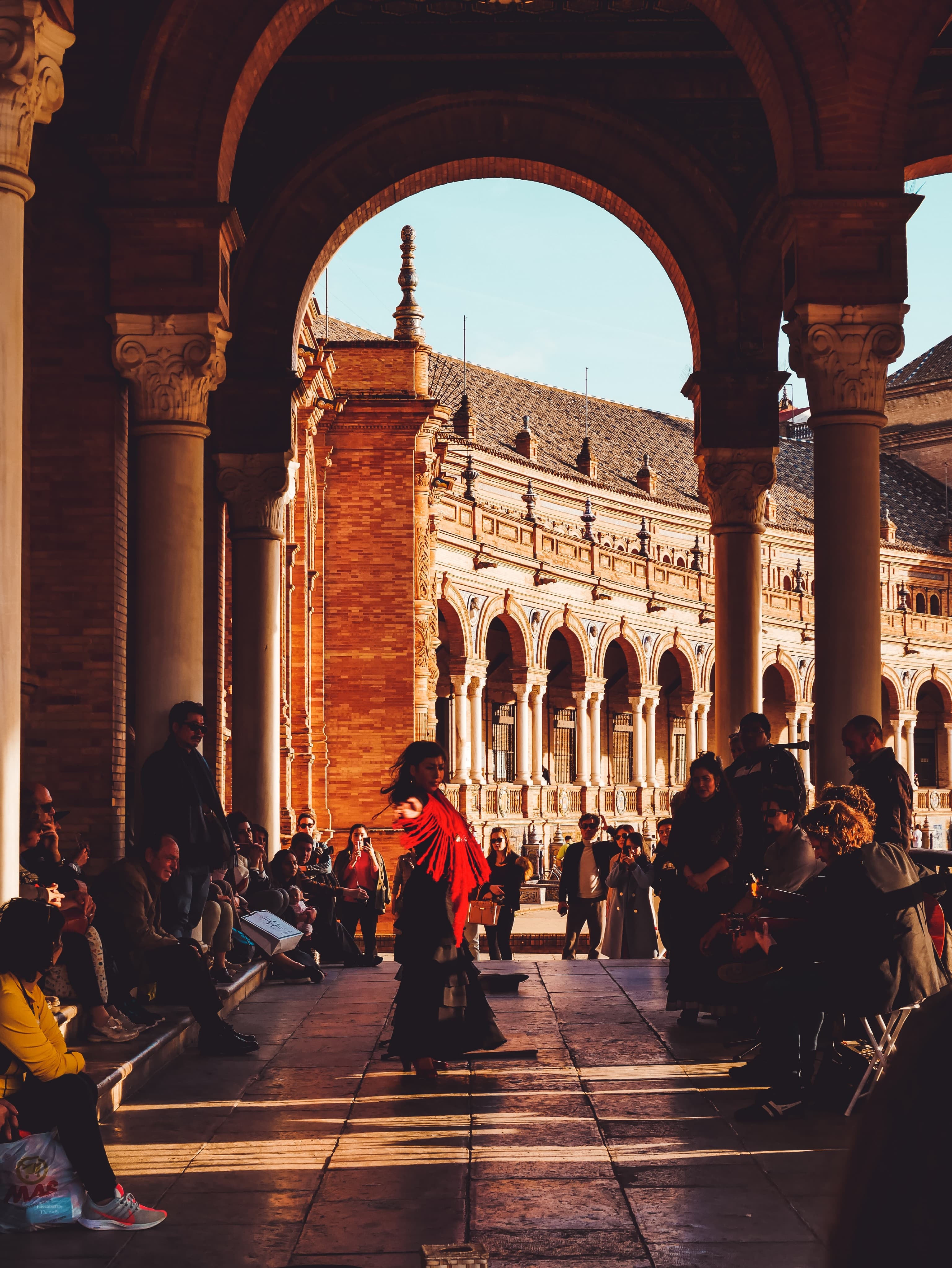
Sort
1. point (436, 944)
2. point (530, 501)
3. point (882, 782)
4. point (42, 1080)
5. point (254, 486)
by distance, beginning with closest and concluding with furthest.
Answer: point (42, 1080) → point (436, 944) → point (882, 782) → point (254, 486) → point (530, 501)

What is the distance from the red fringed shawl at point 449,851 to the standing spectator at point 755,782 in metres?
1.96

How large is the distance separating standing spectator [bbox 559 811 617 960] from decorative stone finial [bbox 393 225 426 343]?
576 inches

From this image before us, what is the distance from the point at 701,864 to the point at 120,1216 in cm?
453

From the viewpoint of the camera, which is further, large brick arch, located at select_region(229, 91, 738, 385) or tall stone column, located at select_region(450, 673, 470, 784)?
tall stone column, located at select_region(450, 673, 470, 784)

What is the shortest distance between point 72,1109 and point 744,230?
1069 centimetres

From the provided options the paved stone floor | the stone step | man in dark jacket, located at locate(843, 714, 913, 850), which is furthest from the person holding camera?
man in dark jacket, located at locate(843, 714, 913, 850)

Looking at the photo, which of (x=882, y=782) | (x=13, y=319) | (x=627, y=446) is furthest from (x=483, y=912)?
(x=627, y=446)

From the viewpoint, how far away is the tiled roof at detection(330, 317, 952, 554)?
53.0 m

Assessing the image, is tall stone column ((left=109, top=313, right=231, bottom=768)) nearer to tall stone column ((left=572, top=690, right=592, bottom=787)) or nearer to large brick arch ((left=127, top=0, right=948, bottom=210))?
large brick arch ((left=127, top=0, right=948, bottom=210))

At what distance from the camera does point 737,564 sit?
13.8 meters

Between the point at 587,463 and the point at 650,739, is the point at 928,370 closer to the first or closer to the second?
the point at 587,463

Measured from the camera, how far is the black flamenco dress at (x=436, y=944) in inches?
273

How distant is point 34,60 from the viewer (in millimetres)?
6770

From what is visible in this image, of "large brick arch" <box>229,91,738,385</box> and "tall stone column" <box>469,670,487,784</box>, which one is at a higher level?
"large brick arch" <box>229,91,738,385</box>
